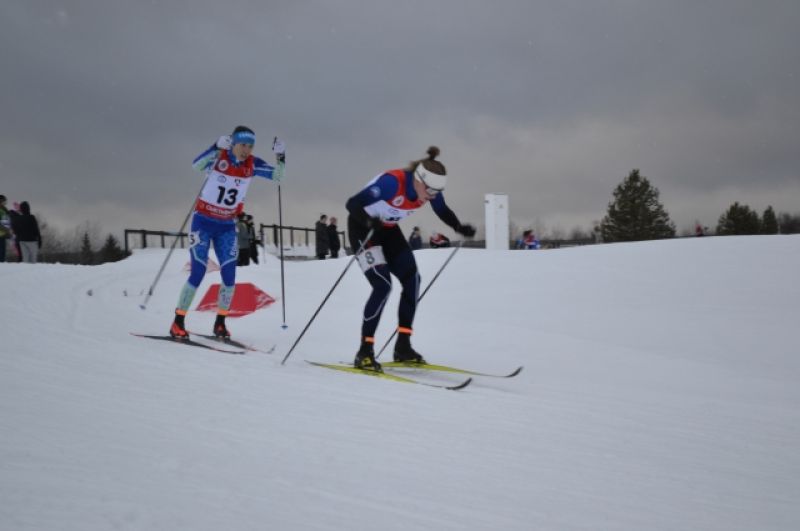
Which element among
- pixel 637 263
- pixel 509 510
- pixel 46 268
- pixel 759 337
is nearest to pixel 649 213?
pixel 637 263

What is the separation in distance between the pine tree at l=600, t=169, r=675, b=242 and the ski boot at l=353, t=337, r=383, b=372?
36937 mm

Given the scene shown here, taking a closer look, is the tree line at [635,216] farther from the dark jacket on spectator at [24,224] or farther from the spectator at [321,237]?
the dark jacket on spectator at [24,224]

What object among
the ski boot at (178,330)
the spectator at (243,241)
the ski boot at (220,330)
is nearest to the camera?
the ski boot at (178,330)

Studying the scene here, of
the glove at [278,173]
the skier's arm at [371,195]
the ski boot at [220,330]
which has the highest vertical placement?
the glove at [278,173]

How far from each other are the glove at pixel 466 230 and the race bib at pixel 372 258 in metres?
0.87

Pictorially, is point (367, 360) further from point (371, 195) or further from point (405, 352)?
point (371, 195)

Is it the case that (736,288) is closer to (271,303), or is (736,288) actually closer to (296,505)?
(271,303)

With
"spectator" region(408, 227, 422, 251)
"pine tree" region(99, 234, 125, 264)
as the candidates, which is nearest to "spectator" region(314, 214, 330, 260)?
"spectator" region(408, 227, 422, 251)

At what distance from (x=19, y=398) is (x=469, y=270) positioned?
8477 millimetres

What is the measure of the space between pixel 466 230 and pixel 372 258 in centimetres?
101

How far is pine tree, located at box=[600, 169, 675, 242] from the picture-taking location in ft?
121

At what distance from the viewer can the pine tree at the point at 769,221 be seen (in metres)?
42.5

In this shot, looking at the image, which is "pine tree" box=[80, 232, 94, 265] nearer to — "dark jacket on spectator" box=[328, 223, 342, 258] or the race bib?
"dark jacket on spectator" box=[328, 223, 342, 258]

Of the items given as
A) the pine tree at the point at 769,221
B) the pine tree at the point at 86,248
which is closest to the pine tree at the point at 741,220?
the pine tree at the point at 769,221
